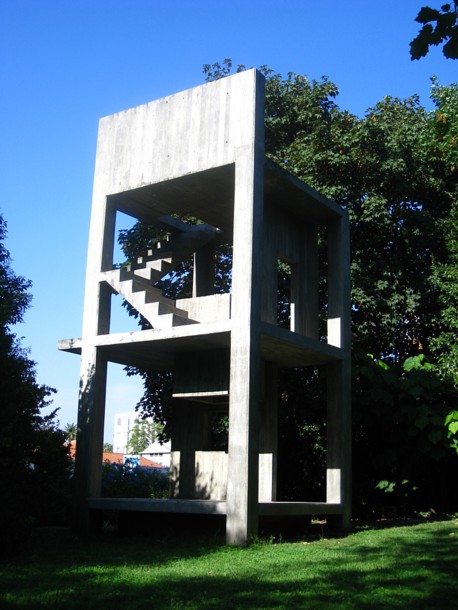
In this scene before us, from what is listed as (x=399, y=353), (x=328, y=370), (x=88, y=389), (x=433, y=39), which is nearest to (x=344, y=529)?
(x=328, y=370)

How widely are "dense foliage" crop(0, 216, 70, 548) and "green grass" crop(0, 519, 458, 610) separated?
624 millimetres

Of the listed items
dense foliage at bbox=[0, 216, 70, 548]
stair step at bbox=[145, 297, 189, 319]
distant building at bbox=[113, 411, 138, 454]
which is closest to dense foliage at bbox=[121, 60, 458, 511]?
stair step at bbox=[145, 297, 189, 319]

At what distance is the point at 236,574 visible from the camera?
29.6ft

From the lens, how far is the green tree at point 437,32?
577cm

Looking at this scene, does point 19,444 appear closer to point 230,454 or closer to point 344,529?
point 230,454

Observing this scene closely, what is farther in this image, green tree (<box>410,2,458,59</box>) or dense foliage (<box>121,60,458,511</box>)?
dense foliage (<box>121,60,458,511</box>)

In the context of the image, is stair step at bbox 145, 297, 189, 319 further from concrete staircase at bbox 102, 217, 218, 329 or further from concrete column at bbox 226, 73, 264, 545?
concrete column at bbox 226, 73, 264, 545

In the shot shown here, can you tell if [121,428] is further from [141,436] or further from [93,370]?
[93,370]

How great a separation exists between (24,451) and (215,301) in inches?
207

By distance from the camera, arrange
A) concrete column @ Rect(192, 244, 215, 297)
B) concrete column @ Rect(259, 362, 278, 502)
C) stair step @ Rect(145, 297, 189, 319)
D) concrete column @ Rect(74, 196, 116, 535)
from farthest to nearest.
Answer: concrete column @ Rect(192, 244, 215, 297), concrete column @ Rect(259, 362, 278, 502), concrete column @ Rect(74, 196, 116, 535), stair step @ Rect(145, 297, 189, 319)

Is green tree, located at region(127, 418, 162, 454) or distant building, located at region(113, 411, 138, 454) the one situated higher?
distant building, located at region(113, 411, 138, 454)

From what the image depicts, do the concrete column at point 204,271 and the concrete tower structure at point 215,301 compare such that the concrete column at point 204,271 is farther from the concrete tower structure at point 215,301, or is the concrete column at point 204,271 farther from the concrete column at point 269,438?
the concrete column at point 269,438

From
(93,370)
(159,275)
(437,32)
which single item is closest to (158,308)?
(93,370)

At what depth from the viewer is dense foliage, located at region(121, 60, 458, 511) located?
19402 millimetres
